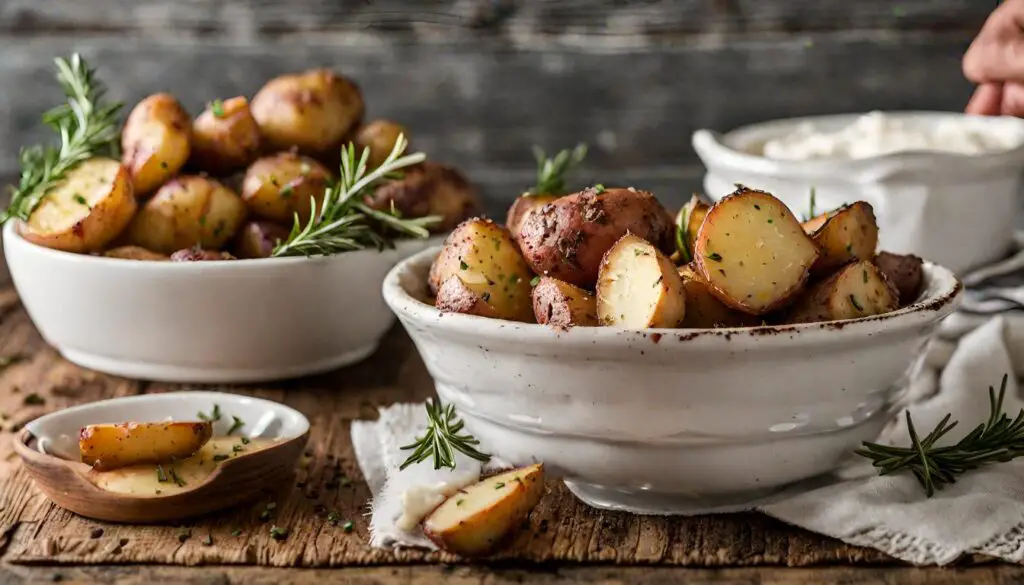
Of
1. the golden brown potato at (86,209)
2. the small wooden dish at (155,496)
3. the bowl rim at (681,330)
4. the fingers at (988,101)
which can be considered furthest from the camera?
the fingers at (988,101)

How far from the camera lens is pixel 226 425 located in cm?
129

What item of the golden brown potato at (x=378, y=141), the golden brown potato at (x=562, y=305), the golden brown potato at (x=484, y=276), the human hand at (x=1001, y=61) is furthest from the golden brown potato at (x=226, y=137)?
the human hand at (x=1001, y=61)

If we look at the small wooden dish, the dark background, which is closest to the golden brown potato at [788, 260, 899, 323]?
the small wooden dish

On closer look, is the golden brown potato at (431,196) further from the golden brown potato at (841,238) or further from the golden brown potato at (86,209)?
the golden brown potato at (841,238)

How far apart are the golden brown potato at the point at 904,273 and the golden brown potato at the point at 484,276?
0.34 m

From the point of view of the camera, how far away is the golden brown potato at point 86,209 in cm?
147

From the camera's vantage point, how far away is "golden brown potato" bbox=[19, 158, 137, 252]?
4.81 feet

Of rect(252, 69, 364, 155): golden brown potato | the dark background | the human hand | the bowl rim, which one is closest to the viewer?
the bowl rim

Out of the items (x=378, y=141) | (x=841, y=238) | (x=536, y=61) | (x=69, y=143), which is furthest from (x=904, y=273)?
(x=536, y=61)

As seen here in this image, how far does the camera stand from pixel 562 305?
1051mm

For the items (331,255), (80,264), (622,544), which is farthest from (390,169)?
(622,544)

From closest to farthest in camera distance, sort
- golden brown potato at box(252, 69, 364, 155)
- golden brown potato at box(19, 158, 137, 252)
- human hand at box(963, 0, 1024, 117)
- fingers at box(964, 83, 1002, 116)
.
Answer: golden brown potato at box(19, 158, 137, 252) < golden brown potato at box(252, 69, 364, 155) < human hand at box(963, 0, 1024, 117) < fingers at box(964, 83, 1002, 116)

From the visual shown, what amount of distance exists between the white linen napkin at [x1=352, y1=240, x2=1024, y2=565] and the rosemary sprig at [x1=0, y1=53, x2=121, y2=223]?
48cm

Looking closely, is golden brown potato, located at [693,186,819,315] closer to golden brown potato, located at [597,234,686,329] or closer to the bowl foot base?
golden brown potato, located at [597,234,686,329]
